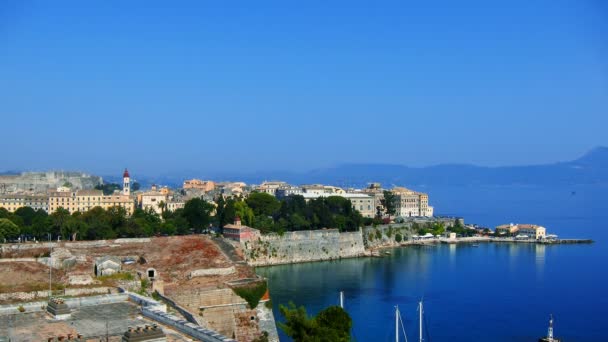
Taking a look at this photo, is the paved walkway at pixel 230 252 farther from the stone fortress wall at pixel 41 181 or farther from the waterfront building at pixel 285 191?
the stone fortress wall at pixel 41 181

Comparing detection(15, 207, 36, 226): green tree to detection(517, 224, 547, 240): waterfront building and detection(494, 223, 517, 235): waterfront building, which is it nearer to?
detection(494, 223, 517, 235): waterfront building

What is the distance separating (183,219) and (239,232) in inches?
174

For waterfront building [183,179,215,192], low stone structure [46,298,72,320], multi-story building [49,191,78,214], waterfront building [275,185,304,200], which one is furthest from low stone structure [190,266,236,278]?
waterfront building [183,179,215,192]

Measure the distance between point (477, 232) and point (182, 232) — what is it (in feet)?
96.0

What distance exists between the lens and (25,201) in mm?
54875

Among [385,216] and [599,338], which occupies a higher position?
[385,216]

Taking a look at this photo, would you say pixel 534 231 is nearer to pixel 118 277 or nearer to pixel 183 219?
pixel 183 219

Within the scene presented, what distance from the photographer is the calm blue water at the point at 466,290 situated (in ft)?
86.4

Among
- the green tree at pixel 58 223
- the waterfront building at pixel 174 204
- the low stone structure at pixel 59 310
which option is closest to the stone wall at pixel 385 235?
the waterfront building at pixel 174 204

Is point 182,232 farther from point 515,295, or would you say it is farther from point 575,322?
point 575,322

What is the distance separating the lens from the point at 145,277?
70.8 ft

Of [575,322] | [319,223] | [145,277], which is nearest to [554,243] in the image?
[319,223]

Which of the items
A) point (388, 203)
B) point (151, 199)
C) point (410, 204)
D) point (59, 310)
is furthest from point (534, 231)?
point (59, 310)

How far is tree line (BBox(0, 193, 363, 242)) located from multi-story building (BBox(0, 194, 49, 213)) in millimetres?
9038
